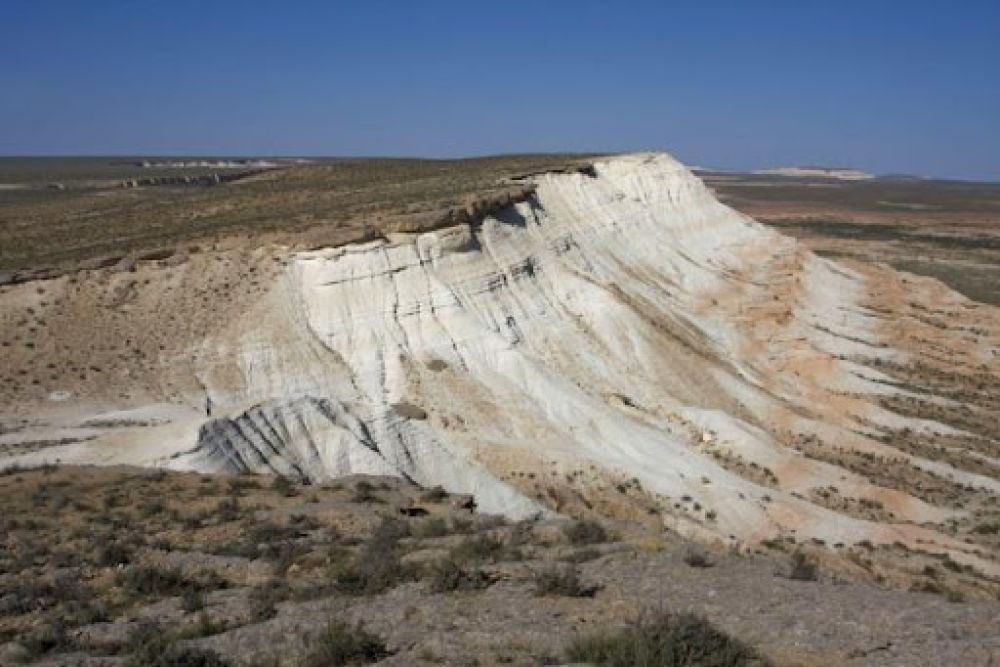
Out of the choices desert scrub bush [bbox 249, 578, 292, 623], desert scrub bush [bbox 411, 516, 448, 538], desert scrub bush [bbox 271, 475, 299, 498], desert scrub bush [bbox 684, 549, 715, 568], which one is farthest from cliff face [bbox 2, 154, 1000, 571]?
desert scrub bush [bbox 684, 549, 715, 568]

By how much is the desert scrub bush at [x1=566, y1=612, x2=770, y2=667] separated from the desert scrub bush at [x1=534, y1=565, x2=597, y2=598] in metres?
1.62

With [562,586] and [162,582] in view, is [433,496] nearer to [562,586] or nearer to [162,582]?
[162,582]

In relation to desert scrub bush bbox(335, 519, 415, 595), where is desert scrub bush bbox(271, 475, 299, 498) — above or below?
below

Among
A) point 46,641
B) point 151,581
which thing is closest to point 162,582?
point 151,581

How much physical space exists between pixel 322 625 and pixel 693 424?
57.3 ft

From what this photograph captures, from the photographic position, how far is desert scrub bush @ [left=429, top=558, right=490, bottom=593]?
9.80m

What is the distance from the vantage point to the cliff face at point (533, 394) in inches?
760

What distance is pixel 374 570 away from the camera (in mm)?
10188

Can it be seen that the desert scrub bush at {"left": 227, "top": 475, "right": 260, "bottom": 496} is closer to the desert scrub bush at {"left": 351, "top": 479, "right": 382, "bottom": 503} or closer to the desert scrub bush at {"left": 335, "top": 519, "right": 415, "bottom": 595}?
the desert scrub bush at {"left": 351, "top": 479, "right": 382, "bottom": 503}

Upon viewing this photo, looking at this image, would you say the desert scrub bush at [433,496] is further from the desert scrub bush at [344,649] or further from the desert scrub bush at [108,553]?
the desert scrub bush at [344,649]

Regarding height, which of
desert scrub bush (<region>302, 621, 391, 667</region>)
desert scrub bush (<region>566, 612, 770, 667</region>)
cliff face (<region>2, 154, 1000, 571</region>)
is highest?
desert scrub bush (<region>566, 612, 770, 667</region>)

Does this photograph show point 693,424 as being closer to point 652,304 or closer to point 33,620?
point 652,304

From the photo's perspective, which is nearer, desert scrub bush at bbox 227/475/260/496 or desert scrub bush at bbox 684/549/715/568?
desert scrub bush at bbox 684/549/715/568

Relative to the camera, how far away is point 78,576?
10.5 m
